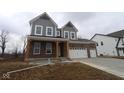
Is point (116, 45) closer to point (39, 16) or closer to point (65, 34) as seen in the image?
point (65, 34)

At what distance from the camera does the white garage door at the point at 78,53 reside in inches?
688

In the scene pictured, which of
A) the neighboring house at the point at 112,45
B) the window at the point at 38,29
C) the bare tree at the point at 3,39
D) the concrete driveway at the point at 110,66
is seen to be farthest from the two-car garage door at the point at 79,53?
the bare tree at the point at 3,39

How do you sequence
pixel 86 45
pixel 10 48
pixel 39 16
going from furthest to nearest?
pixel 10 48, pixel 86 45, pixel 39 16

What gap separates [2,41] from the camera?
122 ft

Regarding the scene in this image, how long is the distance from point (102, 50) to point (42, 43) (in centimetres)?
2065

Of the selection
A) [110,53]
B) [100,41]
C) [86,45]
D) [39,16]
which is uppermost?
[39,16]

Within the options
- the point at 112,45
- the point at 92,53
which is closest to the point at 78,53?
the point at 92,53

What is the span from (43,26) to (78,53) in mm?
8465

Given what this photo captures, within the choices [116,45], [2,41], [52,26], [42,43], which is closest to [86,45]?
[52,26]

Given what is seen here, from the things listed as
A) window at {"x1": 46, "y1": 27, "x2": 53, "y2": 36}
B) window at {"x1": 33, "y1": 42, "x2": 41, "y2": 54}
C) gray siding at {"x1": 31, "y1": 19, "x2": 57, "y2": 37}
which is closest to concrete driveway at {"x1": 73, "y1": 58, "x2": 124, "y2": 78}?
window at {"x1": 33, "y1": 42, "x2": 41, "y2": 54}

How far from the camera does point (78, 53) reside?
18000mm

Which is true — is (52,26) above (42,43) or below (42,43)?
above

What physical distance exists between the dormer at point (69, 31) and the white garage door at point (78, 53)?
108 inches

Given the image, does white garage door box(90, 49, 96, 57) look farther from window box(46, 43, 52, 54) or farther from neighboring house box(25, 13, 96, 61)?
window box(46, 43, 52, 54)
